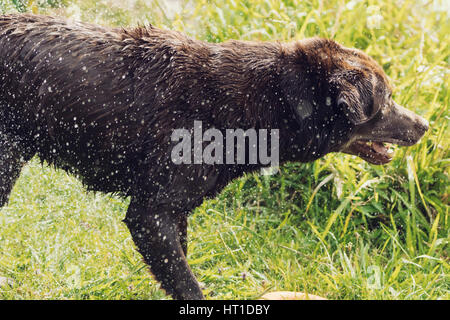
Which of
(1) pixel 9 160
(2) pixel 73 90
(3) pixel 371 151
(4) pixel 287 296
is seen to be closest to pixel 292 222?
(3) pixel 371 151

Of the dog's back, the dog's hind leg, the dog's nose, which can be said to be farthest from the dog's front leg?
the dog's nose

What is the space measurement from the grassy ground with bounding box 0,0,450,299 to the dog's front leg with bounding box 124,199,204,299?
33cm

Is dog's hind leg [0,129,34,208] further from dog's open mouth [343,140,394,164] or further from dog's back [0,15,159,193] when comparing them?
dog's open mouth [343,140,394,164]

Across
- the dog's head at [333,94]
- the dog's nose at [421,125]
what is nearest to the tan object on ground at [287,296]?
the dog's head at [333,94]

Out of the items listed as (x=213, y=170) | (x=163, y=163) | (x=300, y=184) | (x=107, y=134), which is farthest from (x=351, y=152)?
(x=107, y=134)

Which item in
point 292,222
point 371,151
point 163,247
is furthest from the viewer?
point 292,222

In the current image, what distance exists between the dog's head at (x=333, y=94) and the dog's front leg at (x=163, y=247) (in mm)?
905

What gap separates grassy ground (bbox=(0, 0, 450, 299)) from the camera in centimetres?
351

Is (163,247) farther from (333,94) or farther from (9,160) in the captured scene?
(333,94)

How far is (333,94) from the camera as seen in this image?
3174 millimetres

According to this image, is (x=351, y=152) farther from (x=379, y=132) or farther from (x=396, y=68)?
(x=396, y=68)

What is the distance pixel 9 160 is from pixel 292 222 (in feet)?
6.55

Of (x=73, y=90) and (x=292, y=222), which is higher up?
(x=73, y=90)

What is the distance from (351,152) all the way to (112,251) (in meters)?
1.68
